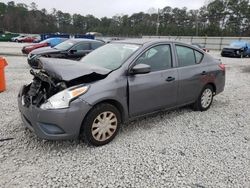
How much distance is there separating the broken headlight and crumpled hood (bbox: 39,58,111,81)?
0.17 meters

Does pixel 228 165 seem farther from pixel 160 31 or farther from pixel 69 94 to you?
pixel 160 31

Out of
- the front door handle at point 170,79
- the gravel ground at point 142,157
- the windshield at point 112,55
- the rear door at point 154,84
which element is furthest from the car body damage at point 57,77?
the front door handle at point 170,79

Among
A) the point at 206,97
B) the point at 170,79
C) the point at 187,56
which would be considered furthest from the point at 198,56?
the point at 170,79

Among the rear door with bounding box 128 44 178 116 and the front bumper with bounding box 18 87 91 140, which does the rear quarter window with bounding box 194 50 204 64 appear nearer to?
the rear door with bounding box 128 44 178 116

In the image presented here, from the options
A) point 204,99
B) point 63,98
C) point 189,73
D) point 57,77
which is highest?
point 57,77

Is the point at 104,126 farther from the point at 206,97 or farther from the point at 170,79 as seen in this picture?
the point at 206,97

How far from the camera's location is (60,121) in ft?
10.9

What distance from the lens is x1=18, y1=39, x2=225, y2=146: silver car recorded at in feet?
11.1

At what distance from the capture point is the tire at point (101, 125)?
3.54 metres

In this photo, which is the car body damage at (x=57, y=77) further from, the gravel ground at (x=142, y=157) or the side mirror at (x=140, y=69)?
the gravel ground at (x=142, y=157)

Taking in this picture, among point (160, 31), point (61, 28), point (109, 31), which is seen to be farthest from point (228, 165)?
point (61, 28)

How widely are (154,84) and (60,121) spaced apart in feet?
5.63

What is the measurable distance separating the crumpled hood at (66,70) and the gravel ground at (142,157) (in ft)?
3.40

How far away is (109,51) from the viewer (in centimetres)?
467
